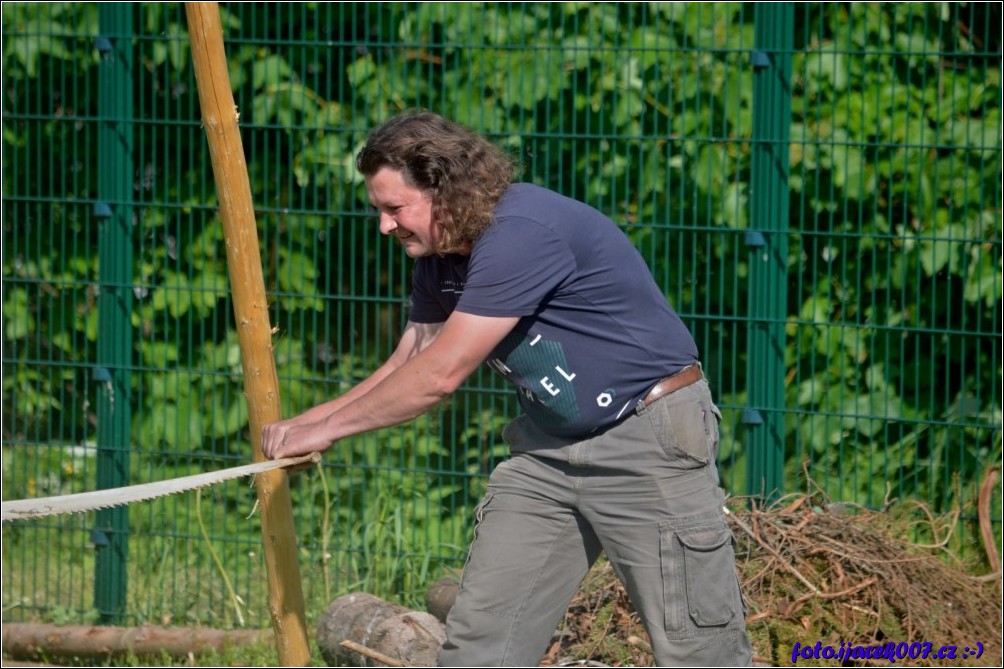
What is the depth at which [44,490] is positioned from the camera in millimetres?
5902

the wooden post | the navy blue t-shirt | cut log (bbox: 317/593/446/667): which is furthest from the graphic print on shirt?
cut log (bbox: 317/593/446/667)

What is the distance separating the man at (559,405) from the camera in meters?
3.18

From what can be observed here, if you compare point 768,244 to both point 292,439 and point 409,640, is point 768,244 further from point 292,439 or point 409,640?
point 292,439

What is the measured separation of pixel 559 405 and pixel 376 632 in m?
1.85

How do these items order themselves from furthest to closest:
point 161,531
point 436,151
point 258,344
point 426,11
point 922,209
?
point 161,531 → point 426,11 → point 922,209 → point 258,344 → point 436,151

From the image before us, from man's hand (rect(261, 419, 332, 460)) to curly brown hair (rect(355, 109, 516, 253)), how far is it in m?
0.57

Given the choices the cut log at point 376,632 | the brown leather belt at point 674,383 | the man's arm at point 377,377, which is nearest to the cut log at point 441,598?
the cut log at point 376,632

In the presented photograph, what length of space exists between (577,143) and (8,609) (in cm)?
330

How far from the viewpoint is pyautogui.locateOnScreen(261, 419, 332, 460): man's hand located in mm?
3238

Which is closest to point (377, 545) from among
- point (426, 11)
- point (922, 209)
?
point (426, 11)

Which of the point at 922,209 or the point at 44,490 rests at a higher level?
the point at 922,209

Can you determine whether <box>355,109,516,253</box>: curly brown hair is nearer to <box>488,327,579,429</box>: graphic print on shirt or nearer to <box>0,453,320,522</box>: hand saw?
<box>488,327,579,429</box>: graphic print on shirt

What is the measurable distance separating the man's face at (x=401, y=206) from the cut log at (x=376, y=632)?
1.91m

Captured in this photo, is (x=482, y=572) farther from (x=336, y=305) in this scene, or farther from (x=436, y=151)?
(x=336, y=305)
